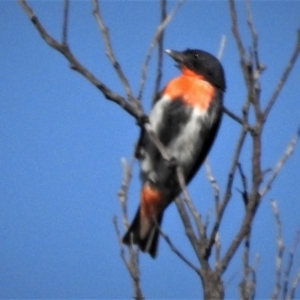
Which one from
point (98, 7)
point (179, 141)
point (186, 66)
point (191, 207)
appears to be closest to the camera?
point (191, 207)

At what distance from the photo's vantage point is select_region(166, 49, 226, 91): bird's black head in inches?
166

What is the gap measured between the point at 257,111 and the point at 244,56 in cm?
21

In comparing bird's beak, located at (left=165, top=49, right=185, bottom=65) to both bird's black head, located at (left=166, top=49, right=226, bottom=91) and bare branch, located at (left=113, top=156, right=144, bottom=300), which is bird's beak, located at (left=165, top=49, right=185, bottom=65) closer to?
bird's black head, located at (left=166, top=49, right=226, bottom=91)

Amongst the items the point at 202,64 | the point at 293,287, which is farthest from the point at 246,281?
the point at 202,64

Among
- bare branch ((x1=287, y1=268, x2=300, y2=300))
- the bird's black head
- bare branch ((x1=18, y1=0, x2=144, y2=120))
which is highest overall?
the bird's black head

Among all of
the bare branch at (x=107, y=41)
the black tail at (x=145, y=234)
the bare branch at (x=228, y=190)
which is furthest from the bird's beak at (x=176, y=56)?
the bare branch at (x=228, y=190)

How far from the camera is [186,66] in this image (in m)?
4.28

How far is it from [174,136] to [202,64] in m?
0.61

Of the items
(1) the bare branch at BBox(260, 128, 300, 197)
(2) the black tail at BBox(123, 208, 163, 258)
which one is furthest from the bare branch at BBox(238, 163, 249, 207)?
(2) the black tail at BBox(123, 208, 163, 258)

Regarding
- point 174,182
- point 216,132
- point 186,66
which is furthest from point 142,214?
point 186,66

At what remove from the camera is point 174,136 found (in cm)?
392

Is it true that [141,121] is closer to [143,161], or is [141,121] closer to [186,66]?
[143,161]

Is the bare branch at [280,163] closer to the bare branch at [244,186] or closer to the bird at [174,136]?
the bare branch at [244,186]

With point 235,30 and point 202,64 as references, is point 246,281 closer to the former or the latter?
point 235,30
